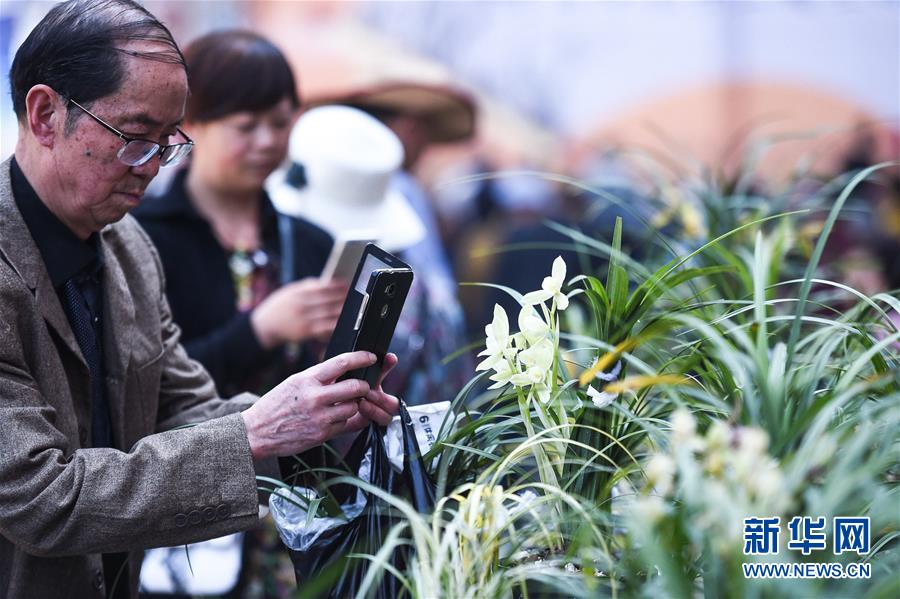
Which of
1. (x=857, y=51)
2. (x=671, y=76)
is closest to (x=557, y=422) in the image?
(x=671, y=76)

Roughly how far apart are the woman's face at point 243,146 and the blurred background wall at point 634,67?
250cm

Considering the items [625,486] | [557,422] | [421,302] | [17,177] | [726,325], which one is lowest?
[421,302]

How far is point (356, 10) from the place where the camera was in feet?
16.6

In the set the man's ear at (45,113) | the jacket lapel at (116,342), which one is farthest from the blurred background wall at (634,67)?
the man's ear at (45,113)

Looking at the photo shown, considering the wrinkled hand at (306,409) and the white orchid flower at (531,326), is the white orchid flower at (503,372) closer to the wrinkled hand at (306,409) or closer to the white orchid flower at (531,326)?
the white orchid flower at (531,326)

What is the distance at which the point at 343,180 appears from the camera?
3.04 m

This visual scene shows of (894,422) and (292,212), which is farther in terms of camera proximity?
(292,212)

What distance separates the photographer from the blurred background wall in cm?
514

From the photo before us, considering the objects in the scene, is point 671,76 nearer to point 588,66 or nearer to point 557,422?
point 588,66

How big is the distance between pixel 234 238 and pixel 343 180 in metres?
0.45

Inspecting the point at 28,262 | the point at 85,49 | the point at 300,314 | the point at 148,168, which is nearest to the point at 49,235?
the point at 28,262

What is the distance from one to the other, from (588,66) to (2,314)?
4.40m

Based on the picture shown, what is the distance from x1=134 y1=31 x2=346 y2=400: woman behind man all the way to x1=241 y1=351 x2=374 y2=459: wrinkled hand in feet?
3.13

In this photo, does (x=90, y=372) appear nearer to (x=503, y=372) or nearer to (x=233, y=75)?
(x=503, y=372)
